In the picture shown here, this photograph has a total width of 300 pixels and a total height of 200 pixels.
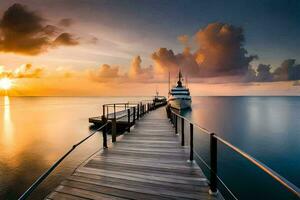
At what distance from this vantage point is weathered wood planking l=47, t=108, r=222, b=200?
3.75 m

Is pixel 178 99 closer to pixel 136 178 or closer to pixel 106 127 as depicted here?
pixel 106 127

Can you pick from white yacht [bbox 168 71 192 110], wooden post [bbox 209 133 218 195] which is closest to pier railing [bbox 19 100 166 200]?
wooden post [bbox 209 133 218 195]

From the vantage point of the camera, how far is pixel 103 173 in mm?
4789

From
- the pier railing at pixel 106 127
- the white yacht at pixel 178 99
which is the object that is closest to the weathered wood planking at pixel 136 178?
the pier railing at pixel 106 127

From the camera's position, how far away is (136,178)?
450 centimetres

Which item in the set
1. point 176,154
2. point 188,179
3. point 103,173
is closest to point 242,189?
point 176,154

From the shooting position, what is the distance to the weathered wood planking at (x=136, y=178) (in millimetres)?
3750

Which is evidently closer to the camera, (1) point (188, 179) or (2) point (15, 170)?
(1) point (188, 179)

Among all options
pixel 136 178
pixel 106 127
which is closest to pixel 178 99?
pixel 106 127

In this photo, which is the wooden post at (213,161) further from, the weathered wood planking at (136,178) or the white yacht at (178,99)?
the white yacht at (178,99)

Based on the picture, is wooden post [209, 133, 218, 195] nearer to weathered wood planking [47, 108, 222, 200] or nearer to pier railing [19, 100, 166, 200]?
weathered wood planking [47, 108, 222, 200]

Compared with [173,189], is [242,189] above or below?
below

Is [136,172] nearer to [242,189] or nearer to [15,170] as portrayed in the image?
[242,189]

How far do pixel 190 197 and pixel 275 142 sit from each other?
2490cm
